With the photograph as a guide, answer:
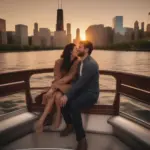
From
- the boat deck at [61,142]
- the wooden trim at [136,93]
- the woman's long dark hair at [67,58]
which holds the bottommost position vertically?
the boat deck at [61,142]

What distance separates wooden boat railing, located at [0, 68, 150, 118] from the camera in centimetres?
319

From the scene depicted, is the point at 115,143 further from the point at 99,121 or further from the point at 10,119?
the point at 10,119

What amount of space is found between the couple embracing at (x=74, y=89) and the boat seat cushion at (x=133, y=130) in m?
0.56

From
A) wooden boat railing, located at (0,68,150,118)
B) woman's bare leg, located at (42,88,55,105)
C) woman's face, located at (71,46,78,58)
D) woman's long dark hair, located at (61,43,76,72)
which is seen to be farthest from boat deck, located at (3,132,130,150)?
woman's face, located at (71,46,78,58)

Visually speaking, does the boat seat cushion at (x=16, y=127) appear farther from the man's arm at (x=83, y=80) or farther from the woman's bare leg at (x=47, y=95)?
the man's arm at (x=83, y=80)

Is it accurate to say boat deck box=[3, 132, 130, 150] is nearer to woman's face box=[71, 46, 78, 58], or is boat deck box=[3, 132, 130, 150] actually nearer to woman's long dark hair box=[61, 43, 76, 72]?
woman's long dark hair box=[61, 43, 76, 72]

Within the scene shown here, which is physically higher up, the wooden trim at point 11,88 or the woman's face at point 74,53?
the woman's face at point 74,53

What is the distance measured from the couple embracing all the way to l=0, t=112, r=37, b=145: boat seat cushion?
293 mm

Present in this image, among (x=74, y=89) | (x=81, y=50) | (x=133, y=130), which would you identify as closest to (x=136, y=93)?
(x=133, y=130)

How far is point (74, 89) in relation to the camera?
326cm

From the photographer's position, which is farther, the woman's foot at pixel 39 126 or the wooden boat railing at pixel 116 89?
the woman's foot at pixel 39 126

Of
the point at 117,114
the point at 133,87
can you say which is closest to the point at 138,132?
the point at 133,87

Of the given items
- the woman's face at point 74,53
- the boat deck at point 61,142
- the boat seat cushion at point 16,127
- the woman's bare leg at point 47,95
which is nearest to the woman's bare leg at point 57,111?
the woman's bare leg at point 47,95

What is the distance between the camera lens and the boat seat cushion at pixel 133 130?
296 cm
